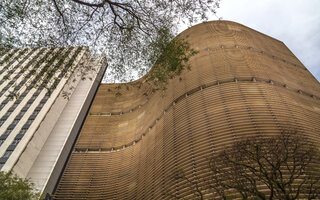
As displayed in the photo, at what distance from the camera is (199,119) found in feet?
30.1

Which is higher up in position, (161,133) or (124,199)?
(161,133)

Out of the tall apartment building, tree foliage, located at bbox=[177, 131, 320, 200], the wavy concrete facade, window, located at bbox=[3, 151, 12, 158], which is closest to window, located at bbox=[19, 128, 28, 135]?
the tall apartment building

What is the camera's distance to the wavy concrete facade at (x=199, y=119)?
814 cm

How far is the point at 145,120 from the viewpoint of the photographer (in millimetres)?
13898

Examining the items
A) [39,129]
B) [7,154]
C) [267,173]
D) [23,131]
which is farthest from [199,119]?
[23,131]

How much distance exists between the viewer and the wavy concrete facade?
8.14 meters

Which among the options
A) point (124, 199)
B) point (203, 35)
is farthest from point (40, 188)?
point (203, 35)

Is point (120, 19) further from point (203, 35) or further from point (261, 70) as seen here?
point (203, 35)

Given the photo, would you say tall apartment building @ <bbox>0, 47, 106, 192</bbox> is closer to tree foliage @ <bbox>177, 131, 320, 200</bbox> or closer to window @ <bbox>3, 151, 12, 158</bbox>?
window @ <bbox>3, 151, 12, 158</bbox>

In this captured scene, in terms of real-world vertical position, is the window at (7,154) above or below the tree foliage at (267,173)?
above

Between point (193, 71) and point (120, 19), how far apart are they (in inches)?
270

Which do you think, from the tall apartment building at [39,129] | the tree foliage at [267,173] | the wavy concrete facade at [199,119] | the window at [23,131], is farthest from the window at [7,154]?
the tree foliage at [267,173]

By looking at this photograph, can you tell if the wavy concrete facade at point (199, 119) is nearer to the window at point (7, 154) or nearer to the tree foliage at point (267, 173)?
the tree foliage at point (267, 173)

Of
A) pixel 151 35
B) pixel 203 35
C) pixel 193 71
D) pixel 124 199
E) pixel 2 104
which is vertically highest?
pixel 203 35
